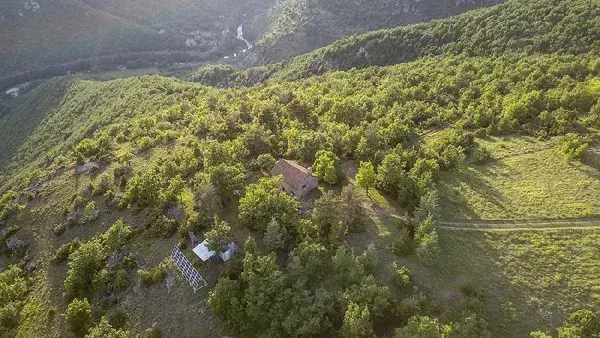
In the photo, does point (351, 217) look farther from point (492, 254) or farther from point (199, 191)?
point (199, 191)

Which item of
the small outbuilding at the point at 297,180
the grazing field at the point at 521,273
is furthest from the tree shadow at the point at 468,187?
the small outbuilding at the point at 297,180

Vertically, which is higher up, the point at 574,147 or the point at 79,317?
the point at 574,147

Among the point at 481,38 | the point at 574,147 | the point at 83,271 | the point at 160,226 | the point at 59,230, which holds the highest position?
the point at 574,147

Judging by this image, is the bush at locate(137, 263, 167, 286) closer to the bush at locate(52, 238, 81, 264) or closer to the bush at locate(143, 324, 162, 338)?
the bush at locate(143, 324, 162, 338)

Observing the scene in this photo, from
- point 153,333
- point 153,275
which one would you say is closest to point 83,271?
point 153,275

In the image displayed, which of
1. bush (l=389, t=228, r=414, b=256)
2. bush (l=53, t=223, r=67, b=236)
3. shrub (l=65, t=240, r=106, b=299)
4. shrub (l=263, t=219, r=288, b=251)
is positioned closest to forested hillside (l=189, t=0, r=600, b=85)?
bush (l=389, t=228, r=414, b=256)

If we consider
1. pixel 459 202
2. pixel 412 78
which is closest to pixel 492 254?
pixel 459 202

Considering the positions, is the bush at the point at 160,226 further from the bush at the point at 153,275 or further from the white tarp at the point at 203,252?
the white tarp at the point at 203,252

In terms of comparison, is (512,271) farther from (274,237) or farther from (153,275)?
(153,275)
